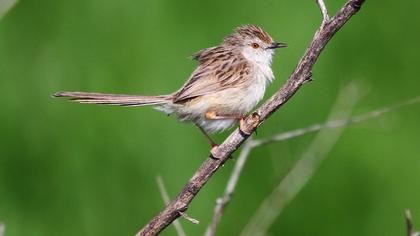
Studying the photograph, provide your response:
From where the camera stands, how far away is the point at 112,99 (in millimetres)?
4016

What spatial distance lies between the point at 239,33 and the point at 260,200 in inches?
42.0

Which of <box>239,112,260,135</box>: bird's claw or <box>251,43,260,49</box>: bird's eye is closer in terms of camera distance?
<box>239,112,260,135</box>: bird's claw

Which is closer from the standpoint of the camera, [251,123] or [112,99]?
[251,123]

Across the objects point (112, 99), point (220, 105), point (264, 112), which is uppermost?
point (112, 99)

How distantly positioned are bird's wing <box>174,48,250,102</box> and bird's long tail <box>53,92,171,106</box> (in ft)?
0.41

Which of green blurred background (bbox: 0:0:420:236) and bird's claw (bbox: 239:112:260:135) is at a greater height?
green blurred background (bbox: 0:0:420:236)

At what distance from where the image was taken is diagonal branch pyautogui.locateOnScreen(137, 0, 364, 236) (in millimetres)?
3121

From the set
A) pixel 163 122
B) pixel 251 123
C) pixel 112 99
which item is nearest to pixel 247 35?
pixel 163 122

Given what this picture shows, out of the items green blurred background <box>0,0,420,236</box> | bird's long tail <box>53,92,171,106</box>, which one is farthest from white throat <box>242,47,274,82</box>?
bird's long tail <box>53,92,171,106</box>

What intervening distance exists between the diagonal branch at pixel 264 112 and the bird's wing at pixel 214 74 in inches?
42.0

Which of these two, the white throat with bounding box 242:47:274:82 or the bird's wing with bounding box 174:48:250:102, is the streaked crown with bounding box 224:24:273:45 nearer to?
the white throat with bounding box 242:47:274:82

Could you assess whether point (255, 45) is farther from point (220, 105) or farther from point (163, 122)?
point (163, 122)

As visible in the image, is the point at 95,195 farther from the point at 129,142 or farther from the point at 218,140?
the point at 218,140

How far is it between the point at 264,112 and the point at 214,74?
1.33 m
